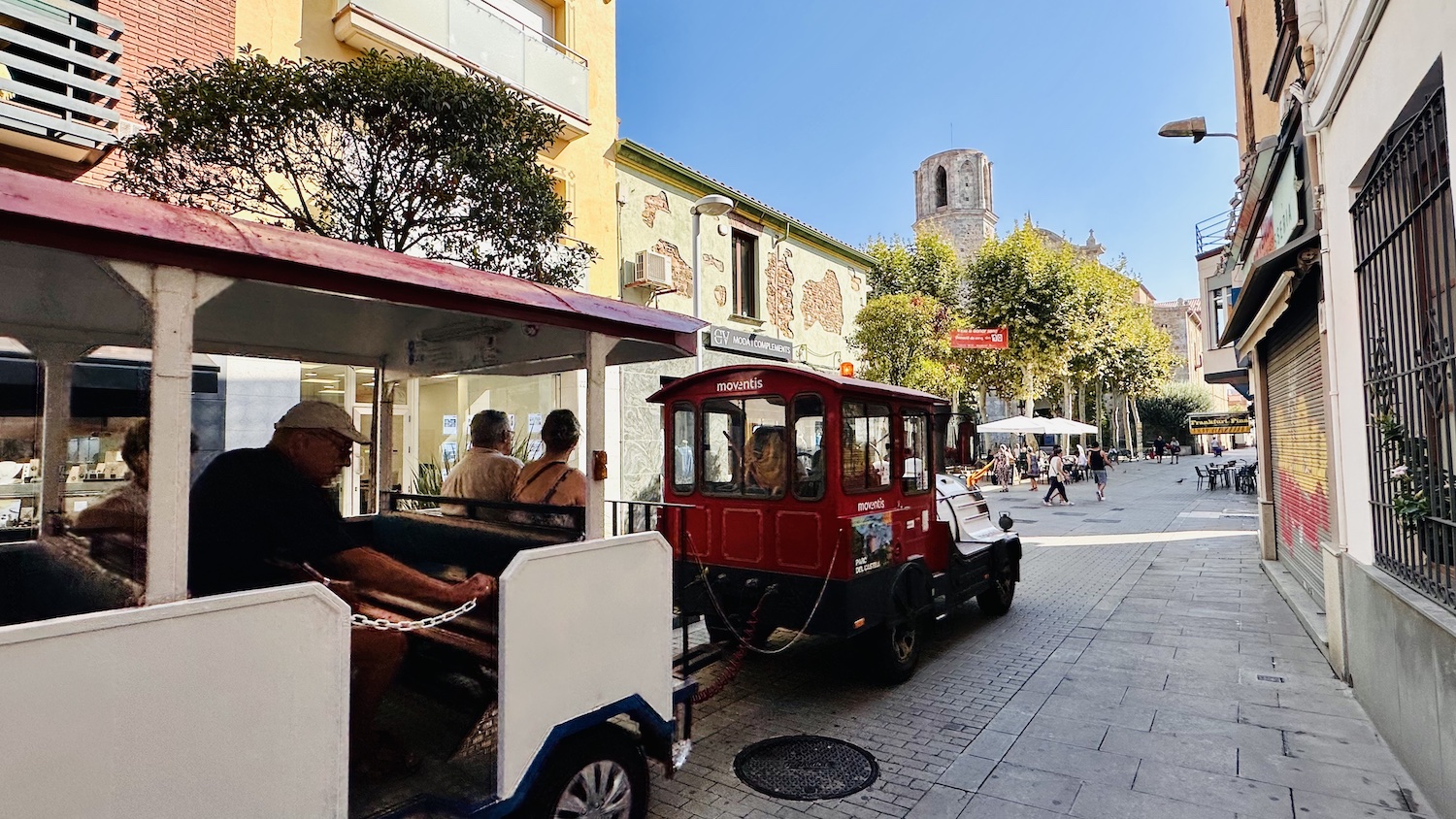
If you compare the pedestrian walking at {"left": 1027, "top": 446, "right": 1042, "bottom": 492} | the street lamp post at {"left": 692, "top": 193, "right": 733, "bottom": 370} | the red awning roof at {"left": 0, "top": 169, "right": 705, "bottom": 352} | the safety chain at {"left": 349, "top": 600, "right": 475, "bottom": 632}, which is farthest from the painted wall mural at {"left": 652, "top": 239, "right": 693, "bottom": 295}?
the pedestrian walking at {"left": 1027, "top": 446, "right": 1042, "bottom": 492}

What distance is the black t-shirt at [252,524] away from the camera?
9.20 ft

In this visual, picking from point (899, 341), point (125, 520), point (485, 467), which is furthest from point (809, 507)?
point (899, 341)

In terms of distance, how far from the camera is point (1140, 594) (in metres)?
8.85

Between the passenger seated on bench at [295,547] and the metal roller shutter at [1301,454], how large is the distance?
25.4 ft

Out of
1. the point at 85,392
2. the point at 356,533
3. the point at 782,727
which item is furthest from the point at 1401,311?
the point at 85,392

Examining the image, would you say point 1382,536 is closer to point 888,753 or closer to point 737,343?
point 888,753

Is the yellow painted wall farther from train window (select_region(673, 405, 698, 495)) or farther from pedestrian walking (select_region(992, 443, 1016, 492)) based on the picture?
pedestrian walking (select_region(992, 443, 1016, 492))

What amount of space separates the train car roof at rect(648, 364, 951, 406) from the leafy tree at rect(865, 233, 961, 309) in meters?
22.3

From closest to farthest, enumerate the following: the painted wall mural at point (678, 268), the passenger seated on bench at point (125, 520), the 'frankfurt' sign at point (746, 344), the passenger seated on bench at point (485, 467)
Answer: the passenger seated on bench at point (125, 520), the passenger seated on bench at point (485, 467), the painted wall mural at point (678, 268), the 'frankfurt' sign at point (746, 344)

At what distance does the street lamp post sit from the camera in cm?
1149

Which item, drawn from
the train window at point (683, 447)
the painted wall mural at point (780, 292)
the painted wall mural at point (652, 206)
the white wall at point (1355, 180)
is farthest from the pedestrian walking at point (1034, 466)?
the train window at point (683, 447)

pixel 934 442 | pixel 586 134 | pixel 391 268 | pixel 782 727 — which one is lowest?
pixel 782 727

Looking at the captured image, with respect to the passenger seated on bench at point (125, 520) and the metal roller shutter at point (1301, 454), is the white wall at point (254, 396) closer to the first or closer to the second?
the passenger seated on bench at point (125, 520)

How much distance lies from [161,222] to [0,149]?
7271 millimetres
